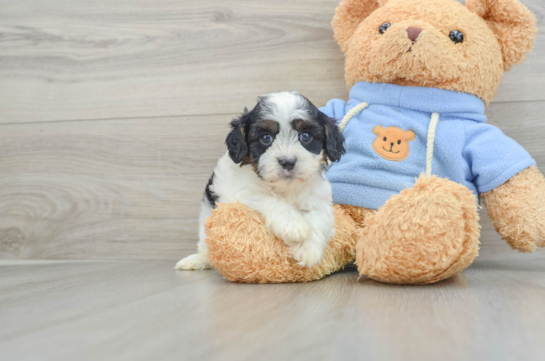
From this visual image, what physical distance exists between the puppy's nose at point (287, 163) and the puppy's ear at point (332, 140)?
162 mm

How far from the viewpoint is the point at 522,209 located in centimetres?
151

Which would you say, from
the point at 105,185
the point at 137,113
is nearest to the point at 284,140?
the point at 137,113

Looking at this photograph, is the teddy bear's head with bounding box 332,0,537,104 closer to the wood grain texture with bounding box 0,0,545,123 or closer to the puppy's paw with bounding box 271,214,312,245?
the wood grain texture with bounding box 0,0,545,123

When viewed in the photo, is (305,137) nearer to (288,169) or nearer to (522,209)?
(288,169)

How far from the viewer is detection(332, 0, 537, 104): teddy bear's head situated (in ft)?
5.16

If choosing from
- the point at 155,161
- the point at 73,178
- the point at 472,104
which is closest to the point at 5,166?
the point at 73,178

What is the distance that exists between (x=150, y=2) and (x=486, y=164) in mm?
1661

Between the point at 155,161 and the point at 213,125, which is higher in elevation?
the point at 213,125

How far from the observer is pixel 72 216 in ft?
7.54

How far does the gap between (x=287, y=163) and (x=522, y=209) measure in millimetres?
802

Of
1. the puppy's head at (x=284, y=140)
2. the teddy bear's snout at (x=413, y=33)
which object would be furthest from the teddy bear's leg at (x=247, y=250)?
the teddy bear's snout at (x=413, y=33)

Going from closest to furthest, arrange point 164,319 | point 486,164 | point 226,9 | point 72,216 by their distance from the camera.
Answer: point 164,319 < point 486,164 < point 226,9 < point 72,216

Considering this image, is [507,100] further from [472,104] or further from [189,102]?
[189,102]

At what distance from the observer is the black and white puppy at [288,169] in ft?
4.52
